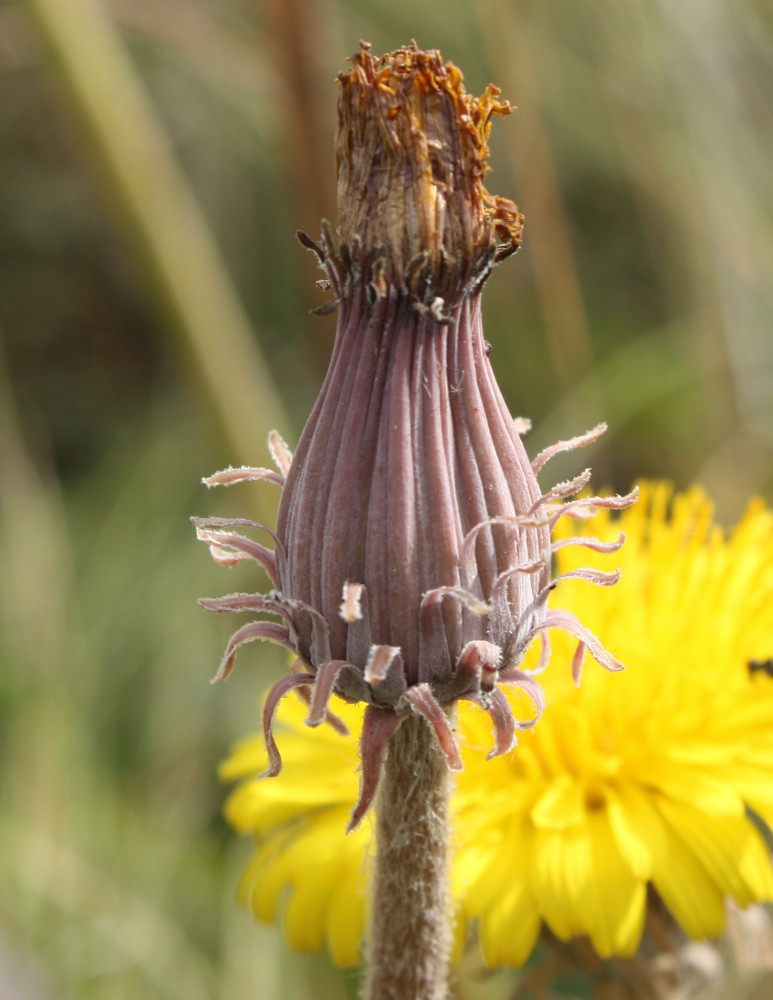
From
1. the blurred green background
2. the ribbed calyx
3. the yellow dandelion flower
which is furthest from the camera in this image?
the blurred green background

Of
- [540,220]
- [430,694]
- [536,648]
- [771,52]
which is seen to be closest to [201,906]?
[536,648]

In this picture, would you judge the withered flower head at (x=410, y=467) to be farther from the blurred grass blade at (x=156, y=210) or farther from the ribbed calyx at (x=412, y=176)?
the blurred grass blade at (x=156, y=210)

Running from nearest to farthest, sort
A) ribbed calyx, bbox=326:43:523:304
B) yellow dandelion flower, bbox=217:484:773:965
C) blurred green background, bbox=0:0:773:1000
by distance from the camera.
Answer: ribbed calyx, bbox=326:43:523:304
yellow dandelion flower, bbox=217:484:773:965
blurred green background, bbox=0:0:773:1000

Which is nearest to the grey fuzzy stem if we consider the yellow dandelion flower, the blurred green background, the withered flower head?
the withered flower head

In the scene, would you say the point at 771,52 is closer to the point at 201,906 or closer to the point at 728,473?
the point at 728,473

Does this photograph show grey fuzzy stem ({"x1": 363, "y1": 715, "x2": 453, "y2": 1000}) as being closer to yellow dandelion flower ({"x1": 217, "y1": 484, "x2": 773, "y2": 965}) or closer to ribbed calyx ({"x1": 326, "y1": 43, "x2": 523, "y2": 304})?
yellow dandelion flower ({"x1": 217, "y1": 484, "x2": 773, "y2": 965})

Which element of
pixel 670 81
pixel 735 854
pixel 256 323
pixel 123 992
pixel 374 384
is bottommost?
pixel 123 992

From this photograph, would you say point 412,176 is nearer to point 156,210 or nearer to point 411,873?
point 411,873
